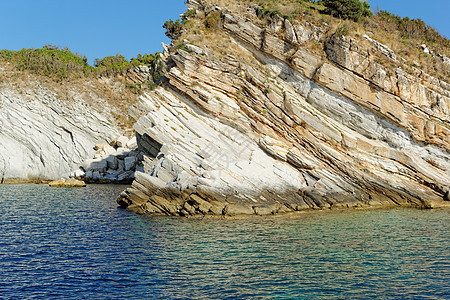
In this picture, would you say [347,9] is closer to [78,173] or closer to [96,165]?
[96,165]

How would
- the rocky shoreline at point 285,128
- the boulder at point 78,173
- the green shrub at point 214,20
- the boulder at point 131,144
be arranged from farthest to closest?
1. the boulder at point 131,144
2. the boulder at point 78,173
3. the green shrub at point 214,20
4. the rocky shoreline at point 285,128

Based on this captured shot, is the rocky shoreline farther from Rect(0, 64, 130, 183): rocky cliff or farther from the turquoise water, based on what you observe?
Rect(0, 64, 130, 183): rocky cliff

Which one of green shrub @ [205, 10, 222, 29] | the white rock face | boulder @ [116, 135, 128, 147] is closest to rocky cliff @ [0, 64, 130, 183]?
the white rock face

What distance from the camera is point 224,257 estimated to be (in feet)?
58.5

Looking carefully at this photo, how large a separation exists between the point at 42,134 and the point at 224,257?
5033cm

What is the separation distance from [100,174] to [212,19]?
30.4 meters

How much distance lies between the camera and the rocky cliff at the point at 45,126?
55.7 meters

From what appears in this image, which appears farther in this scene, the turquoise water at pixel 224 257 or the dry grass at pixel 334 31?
the dry grass at pixel 334 31

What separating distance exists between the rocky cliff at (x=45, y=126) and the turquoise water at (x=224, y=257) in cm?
3070

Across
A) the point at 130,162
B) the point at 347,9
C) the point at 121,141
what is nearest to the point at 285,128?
the point at 347,9

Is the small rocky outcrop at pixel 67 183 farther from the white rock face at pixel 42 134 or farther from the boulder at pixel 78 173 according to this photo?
the white rock face at pixel 42 134

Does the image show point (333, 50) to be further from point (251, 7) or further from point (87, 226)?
point (87, 226)

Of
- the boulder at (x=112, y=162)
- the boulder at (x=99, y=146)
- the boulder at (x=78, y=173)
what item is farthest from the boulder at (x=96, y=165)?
the boulder at (x=99, y=146)

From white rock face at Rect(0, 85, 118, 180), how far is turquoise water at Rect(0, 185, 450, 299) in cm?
3061
